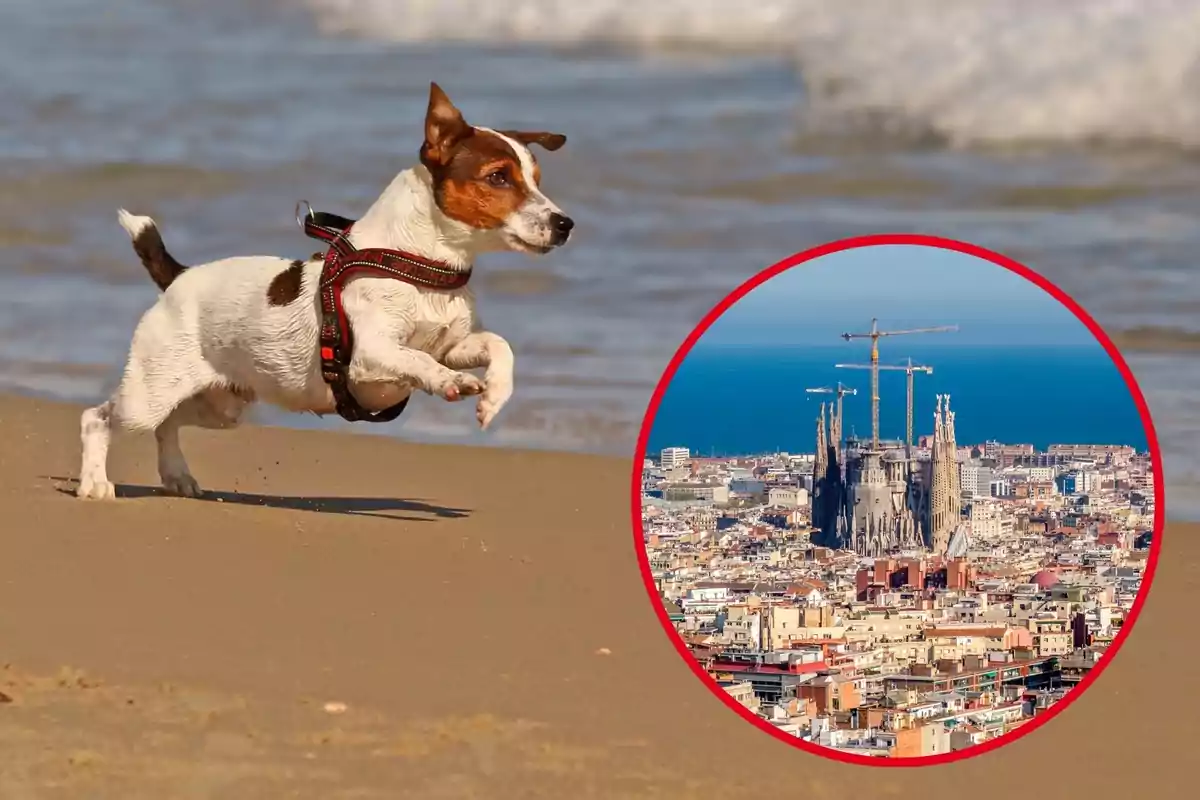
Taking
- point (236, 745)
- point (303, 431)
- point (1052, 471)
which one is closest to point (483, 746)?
point (236, 745)

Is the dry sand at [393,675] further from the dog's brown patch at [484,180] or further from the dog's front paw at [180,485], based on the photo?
the dog's brown patch at [484,180]

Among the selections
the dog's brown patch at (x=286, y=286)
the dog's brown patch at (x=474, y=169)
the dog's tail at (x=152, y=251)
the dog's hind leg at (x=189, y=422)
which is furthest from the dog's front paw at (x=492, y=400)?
the dog's tail at (x=152, y=251)

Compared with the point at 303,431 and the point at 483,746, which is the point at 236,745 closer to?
the point at 483,746

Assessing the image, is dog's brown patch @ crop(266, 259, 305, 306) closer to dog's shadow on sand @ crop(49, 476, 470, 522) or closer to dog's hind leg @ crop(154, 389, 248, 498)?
dog's hind leg @ crop(154, 389, 248, 498)

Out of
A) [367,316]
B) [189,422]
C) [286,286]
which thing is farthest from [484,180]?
[189,422]

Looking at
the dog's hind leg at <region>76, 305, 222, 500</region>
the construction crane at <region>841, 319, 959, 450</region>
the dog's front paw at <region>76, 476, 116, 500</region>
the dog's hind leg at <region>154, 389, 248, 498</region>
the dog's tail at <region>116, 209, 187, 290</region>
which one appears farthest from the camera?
the dog's front paw at <region>76, 476, 116, 500</region>

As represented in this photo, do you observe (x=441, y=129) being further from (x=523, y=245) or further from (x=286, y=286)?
(x=286, y=286)

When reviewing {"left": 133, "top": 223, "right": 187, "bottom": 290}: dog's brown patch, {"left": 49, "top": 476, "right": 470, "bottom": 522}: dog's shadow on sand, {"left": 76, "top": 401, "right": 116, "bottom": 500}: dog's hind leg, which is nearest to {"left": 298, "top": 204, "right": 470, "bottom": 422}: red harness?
{"left": 133, "top": 223, "right": 187, "bottom": 290}: dog's brown patch
